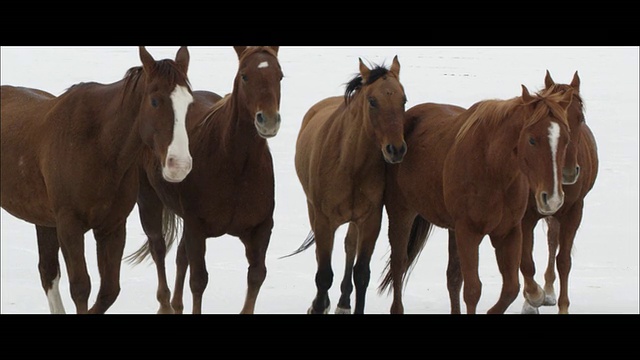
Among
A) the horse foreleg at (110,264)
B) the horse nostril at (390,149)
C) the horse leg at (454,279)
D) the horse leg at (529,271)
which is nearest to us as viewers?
the horse foreleg at (110,264)

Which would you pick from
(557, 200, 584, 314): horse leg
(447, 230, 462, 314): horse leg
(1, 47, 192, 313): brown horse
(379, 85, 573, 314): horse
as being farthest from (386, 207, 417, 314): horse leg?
(1, 47, 192, 313): brown horse

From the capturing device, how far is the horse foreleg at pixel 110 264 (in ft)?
24.8

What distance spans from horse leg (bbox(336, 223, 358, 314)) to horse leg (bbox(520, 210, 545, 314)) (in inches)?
59.3

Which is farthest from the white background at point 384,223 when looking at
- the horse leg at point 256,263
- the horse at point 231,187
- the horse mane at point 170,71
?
the horse mane at point 170,71

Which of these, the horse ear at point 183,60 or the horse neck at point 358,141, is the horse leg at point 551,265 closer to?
the horse neck at point 358,141

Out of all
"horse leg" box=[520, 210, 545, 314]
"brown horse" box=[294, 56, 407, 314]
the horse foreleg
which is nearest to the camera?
the horse foreleg

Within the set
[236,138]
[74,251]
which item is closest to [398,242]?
[236,138]

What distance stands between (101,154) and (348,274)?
2.97 meters

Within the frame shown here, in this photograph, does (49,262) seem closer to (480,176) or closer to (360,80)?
(360,80)

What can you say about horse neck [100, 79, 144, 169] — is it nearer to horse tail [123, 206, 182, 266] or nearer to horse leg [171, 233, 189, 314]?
horse leg [171, 233, 189, 314]

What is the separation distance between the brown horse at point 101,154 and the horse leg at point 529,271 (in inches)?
119

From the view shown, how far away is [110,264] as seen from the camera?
25.0ft

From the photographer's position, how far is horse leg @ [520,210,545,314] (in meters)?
8.35

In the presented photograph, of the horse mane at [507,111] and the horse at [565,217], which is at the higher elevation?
the horse mane at [507,111]
